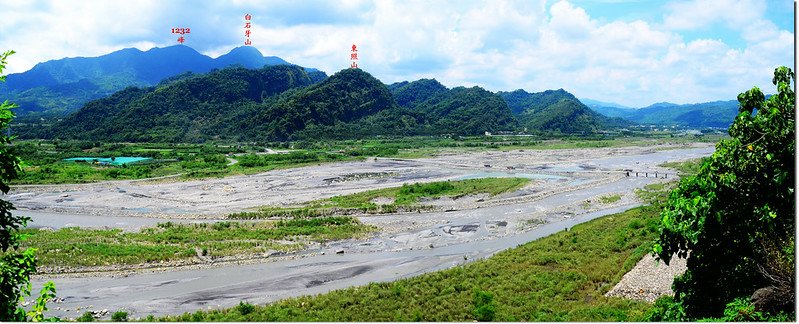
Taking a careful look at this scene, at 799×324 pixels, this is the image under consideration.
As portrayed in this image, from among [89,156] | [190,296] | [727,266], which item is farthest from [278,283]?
[89,156]

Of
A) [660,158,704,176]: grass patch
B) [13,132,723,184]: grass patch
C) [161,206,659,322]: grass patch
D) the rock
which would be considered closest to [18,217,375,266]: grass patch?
[161,206,659,322]: grass patch

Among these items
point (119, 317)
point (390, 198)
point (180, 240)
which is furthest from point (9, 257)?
point (390, 198)

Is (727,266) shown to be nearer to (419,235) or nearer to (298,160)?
(419,235)

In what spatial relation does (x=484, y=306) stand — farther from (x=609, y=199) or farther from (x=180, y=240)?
(x=609, y=199)

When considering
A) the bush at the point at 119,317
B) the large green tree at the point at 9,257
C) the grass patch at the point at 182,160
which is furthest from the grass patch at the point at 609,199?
Answer: the large green tree at the point at 9,257

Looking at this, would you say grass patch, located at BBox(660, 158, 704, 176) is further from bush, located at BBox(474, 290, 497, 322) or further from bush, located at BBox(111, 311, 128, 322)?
bush, located at BBox(111, 311, 128, 322)

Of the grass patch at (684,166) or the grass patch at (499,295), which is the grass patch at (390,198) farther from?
the grass patch at (684,166)
